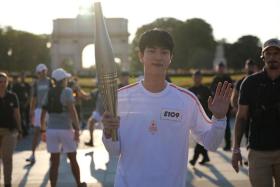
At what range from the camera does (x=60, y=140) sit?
815cm

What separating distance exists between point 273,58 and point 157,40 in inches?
88.8

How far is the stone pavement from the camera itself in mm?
9070

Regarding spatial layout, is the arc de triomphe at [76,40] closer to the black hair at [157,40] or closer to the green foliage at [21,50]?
the green foliage at [21,50]

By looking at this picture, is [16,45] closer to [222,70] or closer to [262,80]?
Answer: [222,70]

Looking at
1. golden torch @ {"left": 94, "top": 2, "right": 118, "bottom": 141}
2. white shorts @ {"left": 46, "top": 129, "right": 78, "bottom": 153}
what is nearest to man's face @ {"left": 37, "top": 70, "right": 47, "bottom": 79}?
white shorts @ {"left": 46, "top": 129, "right": 78, "bottom": 153}

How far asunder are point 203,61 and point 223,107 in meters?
89.0

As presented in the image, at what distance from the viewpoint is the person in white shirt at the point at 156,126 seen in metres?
3.54

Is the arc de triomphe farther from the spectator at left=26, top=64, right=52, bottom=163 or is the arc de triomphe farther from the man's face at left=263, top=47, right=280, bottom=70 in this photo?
the man's face at left=263, top=47, right=280, bottom=70

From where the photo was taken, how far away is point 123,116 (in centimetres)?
363

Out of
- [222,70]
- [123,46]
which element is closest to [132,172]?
[222,70]

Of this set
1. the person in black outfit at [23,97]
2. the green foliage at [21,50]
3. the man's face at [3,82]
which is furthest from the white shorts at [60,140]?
the green foliage at [21,50]

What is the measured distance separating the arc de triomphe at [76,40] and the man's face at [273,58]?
207 feet

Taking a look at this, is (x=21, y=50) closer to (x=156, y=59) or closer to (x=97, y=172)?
(x=97, y=172)

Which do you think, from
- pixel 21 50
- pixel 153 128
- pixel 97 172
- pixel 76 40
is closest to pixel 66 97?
pixel 97 172
